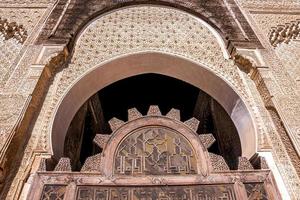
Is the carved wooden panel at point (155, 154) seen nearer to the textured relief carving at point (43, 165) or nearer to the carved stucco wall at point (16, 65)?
the textured relief carving at point (43, 165)

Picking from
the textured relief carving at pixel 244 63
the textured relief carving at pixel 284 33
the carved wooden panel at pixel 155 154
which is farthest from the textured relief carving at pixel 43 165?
the textured relief carving at pixel 284 33

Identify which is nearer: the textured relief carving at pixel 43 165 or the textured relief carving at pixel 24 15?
the textured relief carving at pixel 43 165

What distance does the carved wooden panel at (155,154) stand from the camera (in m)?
2.30

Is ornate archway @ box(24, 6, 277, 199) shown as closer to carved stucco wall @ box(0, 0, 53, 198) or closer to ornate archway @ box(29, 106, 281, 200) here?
ornate archway @ box(29, 106, 281, 200)

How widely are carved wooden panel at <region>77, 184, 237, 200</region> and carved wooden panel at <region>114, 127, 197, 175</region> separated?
0.15 m

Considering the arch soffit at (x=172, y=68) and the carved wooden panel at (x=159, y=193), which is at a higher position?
the arch soffit at (x=172, y=68)

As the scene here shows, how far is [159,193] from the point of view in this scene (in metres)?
2.14

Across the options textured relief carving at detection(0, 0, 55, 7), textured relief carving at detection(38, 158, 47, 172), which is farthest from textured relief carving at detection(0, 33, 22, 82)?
textured relief carving at detection(38, 158, 47, 172)

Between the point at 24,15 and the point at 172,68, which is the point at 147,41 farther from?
the point at 24,15

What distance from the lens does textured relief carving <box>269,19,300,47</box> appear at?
133 inches

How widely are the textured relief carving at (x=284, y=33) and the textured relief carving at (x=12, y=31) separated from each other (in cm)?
298

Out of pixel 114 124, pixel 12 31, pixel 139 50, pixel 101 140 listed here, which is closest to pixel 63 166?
pixel 101 140

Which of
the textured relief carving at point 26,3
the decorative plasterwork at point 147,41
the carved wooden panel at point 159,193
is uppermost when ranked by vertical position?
the textured relief carving at point 26,3

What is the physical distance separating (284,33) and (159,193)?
2.58 m
